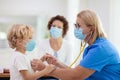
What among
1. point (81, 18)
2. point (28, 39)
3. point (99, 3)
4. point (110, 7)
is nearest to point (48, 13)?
point (99, 3)

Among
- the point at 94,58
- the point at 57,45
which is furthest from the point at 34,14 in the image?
the point at 94,58

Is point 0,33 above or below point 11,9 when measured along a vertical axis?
below

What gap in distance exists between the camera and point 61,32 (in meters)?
2.77

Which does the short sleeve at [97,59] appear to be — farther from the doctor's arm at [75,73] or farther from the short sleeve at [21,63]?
the short sleeve at [21,63]

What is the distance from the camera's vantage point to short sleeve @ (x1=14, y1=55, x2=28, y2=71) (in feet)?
5.93

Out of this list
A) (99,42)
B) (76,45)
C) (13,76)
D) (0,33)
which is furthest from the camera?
(0,33)

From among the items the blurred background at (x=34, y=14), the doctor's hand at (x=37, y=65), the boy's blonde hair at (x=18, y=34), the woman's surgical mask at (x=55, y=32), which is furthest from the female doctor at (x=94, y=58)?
the blurred background at (x=34, y=14)

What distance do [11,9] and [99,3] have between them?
1.56 metres

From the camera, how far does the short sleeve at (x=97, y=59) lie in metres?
1.60

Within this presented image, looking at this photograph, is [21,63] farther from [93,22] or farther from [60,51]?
[60,51]

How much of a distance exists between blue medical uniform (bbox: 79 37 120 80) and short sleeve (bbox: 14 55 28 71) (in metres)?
0.44

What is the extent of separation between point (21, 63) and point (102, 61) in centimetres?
60

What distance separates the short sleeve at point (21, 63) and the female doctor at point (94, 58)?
220mm

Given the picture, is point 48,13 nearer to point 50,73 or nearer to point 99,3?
point 99,3
